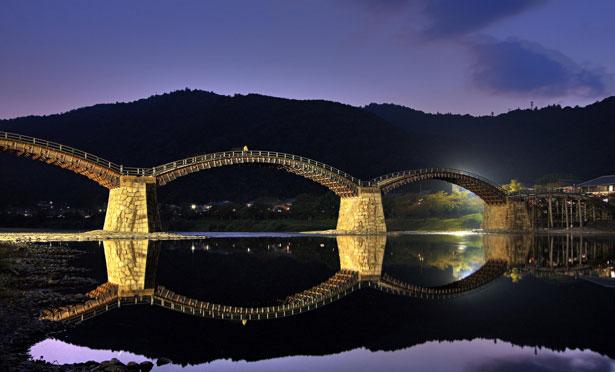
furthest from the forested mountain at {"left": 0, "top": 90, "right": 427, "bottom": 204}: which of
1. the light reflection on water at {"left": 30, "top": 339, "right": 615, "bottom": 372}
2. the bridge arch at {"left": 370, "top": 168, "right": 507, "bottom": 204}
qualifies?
the light reflection on water at {"left": 30, "top": 339, "right": 615, "bottom": 372}

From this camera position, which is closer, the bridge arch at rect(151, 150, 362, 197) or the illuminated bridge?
the illuminated bridge

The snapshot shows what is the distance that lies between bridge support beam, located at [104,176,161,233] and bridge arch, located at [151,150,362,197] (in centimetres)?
225

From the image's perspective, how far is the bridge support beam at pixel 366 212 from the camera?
74.4m

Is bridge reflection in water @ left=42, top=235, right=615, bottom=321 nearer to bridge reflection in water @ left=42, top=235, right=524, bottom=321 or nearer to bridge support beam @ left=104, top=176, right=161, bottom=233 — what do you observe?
bridge reflection in water @ left=42, top=235, right=524, bottom=321

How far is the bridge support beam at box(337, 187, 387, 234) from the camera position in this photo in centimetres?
7444

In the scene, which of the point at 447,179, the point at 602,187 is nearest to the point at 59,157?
the point at 447,179

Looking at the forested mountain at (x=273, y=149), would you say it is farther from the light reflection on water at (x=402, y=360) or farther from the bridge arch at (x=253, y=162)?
the light reflection on water at (x=402, y=360)

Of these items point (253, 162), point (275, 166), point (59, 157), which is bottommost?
point (59, 157)

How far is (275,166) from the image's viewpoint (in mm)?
71688

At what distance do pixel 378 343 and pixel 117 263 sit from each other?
68.8 feet

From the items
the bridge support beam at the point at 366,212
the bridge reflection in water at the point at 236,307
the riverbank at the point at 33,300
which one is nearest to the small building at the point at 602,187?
the bridge support beam at the point at 366,212

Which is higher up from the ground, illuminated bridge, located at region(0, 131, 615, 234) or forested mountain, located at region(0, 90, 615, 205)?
forested mountain, located at region(0, 90, 615, 205)

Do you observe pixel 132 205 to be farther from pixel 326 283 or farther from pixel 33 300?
pixel 33 300

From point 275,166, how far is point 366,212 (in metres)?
13.4
